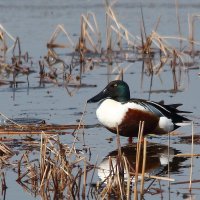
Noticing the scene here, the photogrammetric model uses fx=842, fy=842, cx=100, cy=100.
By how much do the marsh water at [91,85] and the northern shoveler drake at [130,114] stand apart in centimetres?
17

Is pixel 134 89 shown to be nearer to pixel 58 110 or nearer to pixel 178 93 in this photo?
pixel 178 93

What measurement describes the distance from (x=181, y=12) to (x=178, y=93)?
8238 millimetres

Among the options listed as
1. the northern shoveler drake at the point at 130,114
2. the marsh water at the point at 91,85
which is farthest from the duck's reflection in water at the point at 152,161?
the northern shoveler drake at the point at 130,114

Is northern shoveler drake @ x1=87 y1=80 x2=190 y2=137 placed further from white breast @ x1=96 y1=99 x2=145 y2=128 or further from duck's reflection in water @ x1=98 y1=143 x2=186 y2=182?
duck's reflection in water @ x1=98 y1=143 x2=186 y2=182

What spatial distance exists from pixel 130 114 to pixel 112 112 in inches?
A: 7.5

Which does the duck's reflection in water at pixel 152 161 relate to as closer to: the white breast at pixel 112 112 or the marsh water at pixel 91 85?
the marsh water at pixel 91 85

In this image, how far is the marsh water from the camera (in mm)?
→ 7708

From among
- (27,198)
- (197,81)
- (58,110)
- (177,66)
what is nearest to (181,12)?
(177,66)

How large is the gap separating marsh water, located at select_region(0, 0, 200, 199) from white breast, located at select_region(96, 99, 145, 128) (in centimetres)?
22

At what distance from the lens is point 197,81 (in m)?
11.9

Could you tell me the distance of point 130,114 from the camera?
8531 mm

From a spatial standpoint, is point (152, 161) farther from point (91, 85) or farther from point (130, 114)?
point (91, 85)

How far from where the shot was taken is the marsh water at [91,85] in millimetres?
7708

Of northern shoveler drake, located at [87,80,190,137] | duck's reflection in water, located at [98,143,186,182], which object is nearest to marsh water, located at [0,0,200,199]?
duck's reflection in water, located at [98,143,186,182]
